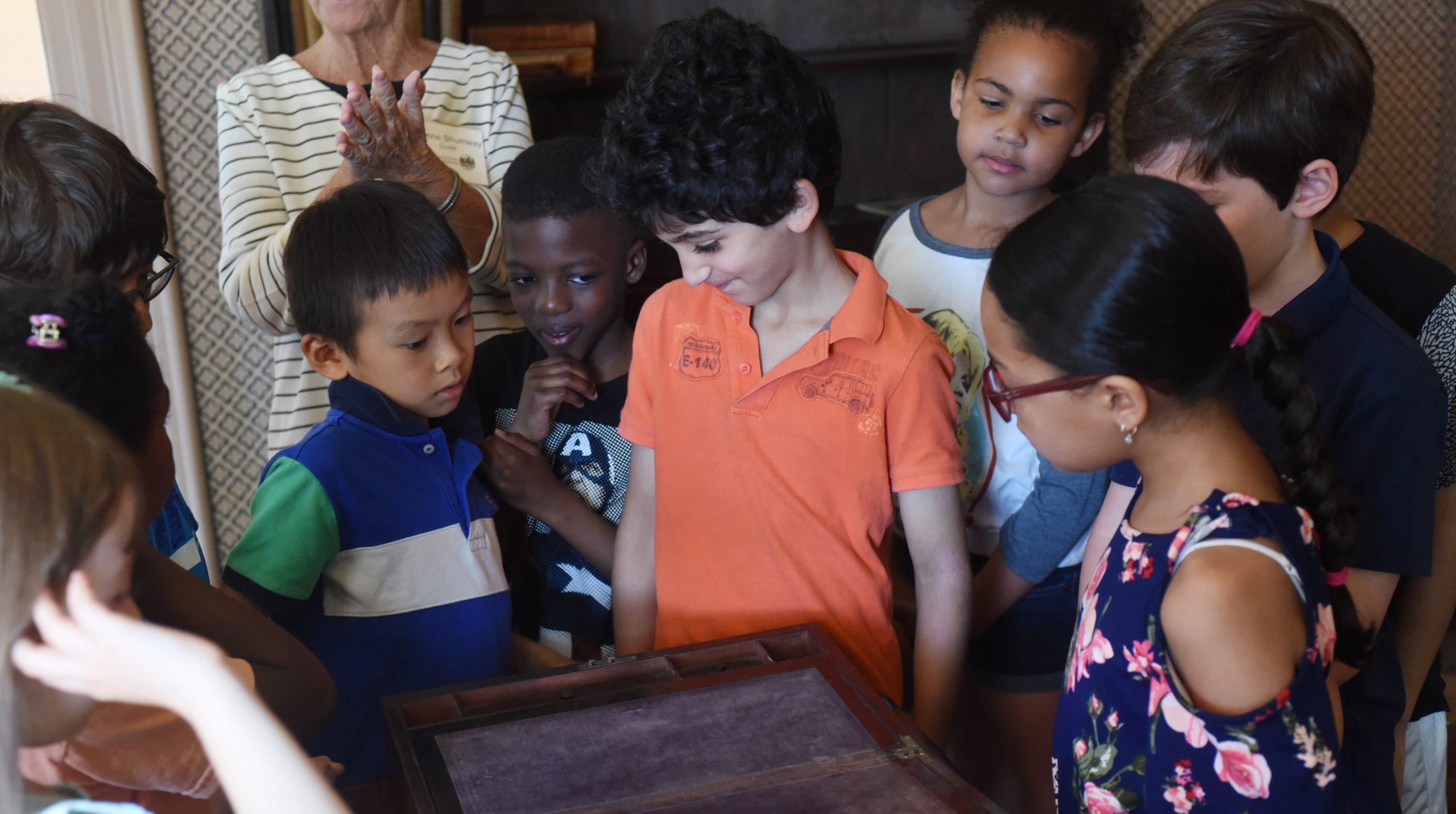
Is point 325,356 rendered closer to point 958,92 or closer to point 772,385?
point 772,385

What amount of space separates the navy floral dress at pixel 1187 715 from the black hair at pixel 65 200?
118 centimetres

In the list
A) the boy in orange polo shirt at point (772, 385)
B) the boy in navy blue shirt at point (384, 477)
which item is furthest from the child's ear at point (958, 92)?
the boy in navy blue shirt at point (384, 477)

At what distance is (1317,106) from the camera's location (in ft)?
4.59

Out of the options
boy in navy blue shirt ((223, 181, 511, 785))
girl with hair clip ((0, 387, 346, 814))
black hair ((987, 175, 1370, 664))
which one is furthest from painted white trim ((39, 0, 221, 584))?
black hair ((987, 175, 1370, 664))

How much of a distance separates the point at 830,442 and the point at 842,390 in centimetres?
7

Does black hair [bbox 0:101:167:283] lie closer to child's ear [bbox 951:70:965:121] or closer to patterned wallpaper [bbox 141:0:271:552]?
child's ear [bbox 951:70:965:121]

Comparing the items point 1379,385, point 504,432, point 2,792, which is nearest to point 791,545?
point 504,432

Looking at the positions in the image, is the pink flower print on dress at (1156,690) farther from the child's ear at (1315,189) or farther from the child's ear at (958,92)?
the child's ear at (958,92)

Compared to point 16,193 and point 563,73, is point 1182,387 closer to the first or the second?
point 16,193

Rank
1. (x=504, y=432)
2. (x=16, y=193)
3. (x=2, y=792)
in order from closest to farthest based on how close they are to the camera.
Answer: (x=2, y=792) → (x=16, y=193) → (x=504, y=432)

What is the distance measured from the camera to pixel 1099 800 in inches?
45.7

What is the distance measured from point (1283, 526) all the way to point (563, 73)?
2109 mm

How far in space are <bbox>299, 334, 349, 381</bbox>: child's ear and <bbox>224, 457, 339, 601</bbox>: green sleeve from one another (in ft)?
0.56

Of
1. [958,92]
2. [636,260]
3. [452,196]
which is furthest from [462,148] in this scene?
[958,92]
